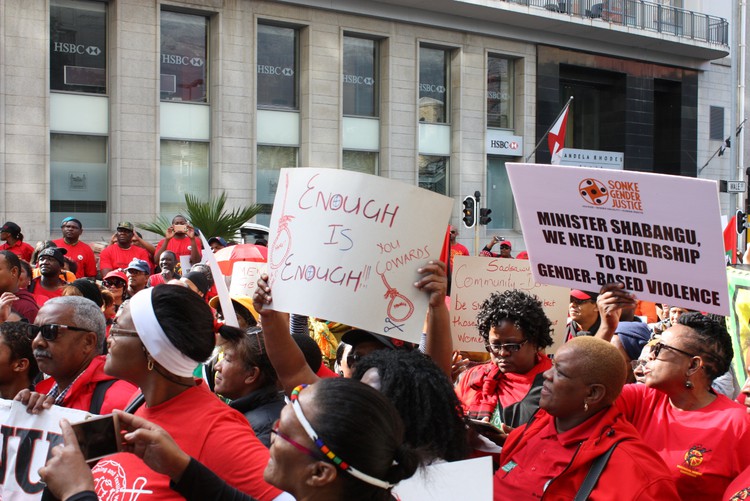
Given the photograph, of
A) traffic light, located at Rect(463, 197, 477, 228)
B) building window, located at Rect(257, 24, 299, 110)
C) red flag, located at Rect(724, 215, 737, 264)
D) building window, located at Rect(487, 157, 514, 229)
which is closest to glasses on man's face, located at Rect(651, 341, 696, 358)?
red flag, located at Rect(724, 215, 737, 264)

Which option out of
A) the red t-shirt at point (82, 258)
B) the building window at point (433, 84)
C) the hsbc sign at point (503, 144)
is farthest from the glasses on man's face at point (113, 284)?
the hsbc sign at point (503, 144)

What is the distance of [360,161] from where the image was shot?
25297mm

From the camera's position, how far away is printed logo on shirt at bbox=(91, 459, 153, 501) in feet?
9.05

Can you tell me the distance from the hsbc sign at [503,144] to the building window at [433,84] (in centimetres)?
164

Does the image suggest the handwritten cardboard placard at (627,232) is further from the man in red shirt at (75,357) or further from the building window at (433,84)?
the building window at (433,84)

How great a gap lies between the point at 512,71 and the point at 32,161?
1550 cm

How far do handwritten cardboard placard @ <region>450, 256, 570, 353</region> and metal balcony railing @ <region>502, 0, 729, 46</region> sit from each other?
901 inches

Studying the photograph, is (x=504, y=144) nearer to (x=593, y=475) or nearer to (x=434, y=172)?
(x=434, y=172)

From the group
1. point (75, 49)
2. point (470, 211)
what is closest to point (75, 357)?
point (75, 49)

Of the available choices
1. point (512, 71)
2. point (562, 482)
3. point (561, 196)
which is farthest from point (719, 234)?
point (512, 71)

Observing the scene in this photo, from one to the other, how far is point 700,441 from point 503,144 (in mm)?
24469

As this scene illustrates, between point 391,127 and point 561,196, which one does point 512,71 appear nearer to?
point 391,127

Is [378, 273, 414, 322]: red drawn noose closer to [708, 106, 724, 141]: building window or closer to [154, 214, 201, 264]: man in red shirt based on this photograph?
[154, 214, 201, 264]: man in red shirt

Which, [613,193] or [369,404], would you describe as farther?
[613,193]
